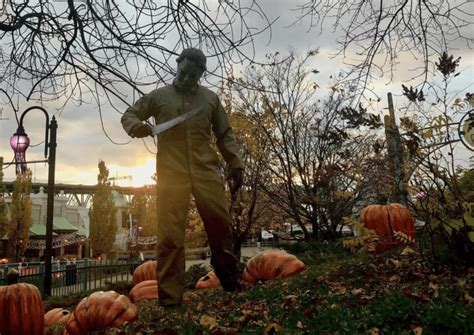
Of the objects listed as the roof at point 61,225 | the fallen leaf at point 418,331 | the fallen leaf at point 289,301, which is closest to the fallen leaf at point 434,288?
the fallen leaf at point 418,331

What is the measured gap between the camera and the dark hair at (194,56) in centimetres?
422

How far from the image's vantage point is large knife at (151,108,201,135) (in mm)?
4341

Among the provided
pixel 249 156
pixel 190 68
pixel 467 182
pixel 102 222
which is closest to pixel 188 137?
pixel 190 68

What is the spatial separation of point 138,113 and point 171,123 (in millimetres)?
371

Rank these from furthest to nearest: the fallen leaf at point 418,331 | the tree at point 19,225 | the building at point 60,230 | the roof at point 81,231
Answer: the roof at point 81,231 < the building at point 60,230 < the tree at point 19,225 < the fallen leaf at point 418,331

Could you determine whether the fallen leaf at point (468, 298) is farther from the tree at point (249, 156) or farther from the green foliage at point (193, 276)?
the tree at point (249, 156)

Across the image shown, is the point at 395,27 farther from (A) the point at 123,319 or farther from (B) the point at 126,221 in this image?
(B) the point at 126,221

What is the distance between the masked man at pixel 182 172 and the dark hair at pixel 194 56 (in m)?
0.01

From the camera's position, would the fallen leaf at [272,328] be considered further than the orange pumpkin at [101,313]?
No

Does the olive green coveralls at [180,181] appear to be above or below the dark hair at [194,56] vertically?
below

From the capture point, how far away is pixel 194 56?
430 cm

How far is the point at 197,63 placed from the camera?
173 inches

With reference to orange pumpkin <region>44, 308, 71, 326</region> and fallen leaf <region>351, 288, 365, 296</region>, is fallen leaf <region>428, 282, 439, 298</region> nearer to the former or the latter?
fallen leaf <region>351, 288, 365, 296</region>

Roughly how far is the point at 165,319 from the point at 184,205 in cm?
125
